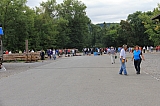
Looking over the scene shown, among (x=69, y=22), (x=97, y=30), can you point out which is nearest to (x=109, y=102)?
(x=69, y=22)

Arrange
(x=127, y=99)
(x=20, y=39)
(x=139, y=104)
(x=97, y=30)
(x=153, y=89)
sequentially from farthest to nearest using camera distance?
(x=97, y=30) → (x=20, y=39) → (x=153, y=89) → (x=127, y=99) → (x=139, y=104)

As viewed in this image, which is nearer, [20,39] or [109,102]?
[109,102]

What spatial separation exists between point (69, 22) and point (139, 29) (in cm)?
2306

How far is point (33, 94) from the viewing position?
10688 millimetres

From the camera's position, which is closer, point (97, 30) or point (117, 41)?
point (117, 41)

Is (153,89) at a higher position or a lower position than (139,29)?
lower

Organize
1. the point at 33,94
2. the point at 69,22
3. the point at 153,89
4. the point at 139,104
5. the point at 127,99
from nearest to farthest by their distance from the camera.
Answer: the point at 139,104, the point at 127,99, the point at 33,94, the point at 153,89, the point at 69,22

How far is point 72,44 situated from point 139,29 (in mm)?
22057

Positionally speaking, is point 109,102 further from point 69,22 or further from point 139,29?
point 139,29

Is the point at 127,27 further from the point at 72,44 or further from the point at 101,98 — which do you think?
the point at 101,98

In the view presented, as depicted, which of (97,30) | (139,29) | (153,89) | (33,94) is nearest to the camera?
(33,94)

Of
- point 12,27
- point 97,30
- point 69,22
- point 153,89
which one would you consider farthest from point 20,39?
point 97,30

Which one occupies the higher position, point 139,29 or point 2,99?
point 139,29

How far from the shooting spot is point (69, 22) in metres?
93.4
